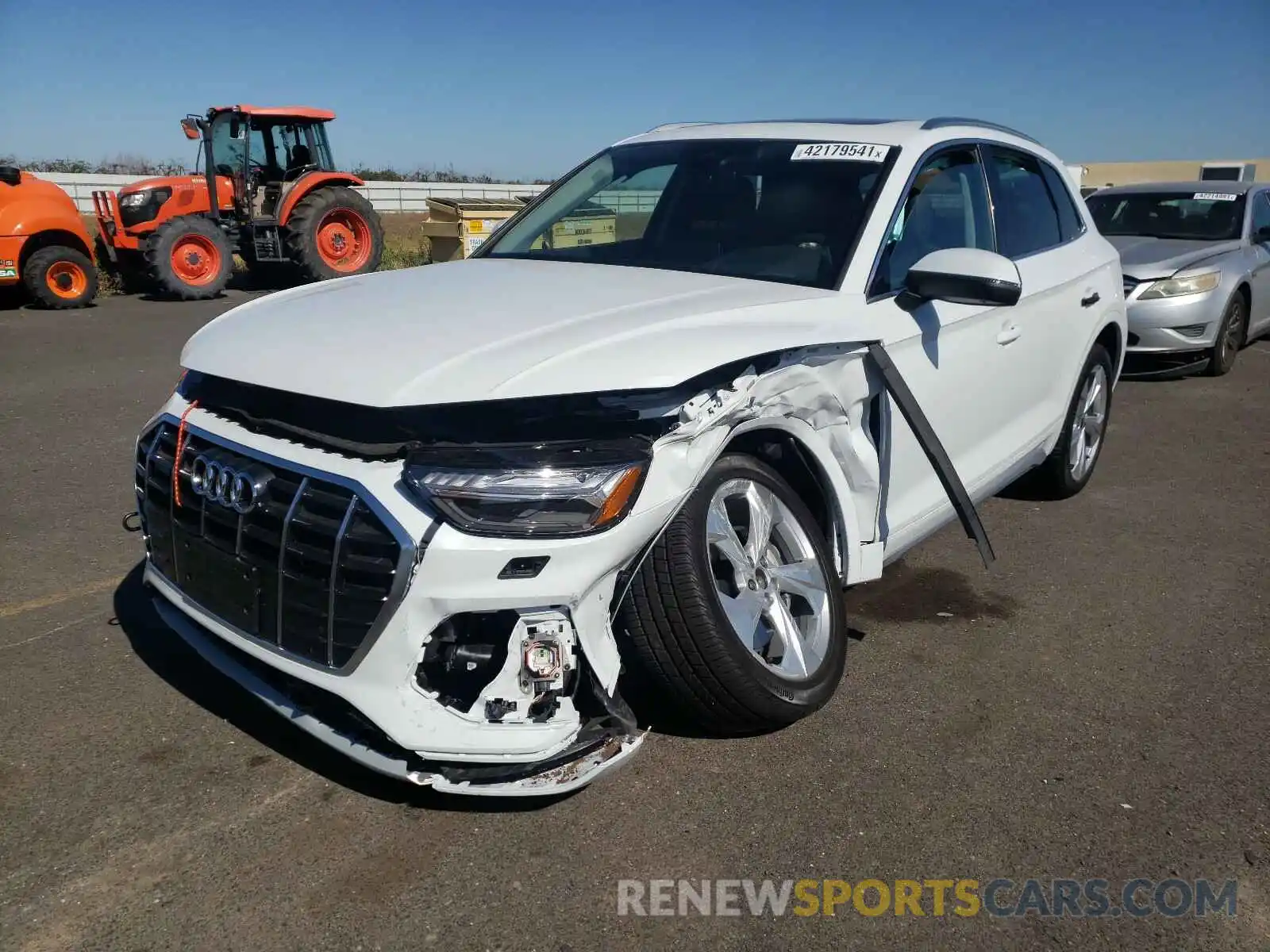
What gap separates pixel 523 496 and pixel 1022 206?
128 inches

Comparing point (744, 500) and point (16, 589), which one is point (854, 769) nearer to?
point (744, 500)

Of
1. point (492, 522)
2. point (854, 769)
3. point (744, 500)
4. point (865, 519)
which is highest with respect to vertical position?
point (492, 522)

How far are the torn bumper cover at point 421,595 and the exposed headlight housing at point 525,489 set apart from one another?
28 mm

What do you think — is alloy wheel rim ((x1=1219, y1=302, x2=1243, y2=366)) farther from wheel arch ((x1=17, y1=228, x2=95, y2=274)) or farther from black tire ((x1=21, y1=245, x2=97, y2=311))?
wheel arch ((x1=17, y1=228, x2=95, y2=274))

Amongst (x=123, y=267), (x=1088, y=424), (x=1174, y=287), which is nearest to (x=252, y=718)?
(x=1088, y=424)

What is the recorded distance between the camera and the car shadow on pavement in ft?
8.86

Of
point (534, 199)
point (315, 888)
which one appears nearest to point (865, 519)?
point (315, 888)

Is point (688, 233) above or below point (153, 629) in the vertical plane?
above

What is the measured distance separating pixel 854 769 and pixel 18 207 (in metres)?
13.6

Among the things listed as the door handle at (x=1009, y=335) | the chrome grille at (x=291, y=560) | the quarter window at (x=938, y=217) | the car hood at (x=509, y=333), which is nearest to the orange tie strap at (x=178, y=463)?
the chrome grille at (x=291, y=560)

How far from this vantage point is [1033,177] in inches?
189

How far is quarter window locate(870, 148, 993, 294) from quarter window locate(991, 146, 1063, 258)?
15 cm

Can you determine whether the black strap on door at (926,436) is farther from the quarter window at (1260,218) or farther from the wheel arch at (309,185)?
the wheel arch at (309,185)

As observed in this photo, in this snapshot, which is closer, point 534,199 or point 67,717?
point 67,717
